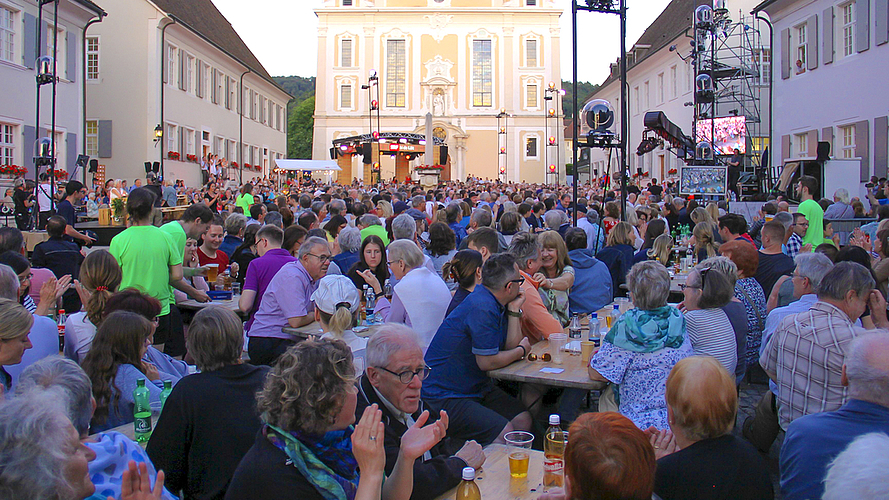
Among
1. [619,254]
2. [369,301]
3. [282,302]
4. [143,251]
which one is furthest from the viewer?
[619,254]

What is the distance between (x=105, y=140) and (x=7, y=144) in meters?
7.81

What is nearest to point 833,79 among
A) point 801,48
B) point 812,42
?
point 812,42

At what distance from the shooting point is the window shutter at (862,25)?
64.0 ft

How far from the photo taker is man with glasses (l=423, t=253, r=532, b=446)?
4617 mm

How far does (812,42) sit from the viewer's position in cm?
2267

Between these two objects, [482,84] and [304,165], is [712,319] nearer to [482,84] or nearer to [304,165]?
[304,165]

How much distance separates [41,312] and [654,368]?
14.0 ft

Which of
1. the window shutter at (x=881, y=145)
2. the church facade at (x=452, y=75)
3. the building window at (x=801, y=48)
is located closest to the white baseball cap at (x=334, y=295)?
the window shutter at (x=881, y=145)

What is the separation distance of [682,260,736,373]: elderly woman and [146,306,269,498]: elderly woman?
2990 millimetres

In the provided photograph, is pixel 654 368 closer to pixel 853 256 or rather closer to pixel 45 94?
pixel 853 256

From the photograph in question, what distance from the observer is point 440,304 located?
5676 mm

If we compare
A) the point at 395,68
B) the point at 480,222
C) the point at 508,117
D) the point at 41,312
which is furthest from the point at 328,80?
the point at 41,312

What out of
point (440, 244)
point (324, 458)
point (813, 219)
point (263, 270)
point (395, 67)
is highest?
point (395, 67)

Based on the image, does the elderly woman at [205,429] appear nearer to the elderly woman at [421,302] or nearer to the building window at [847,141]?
the elderly woman at [421,302]
